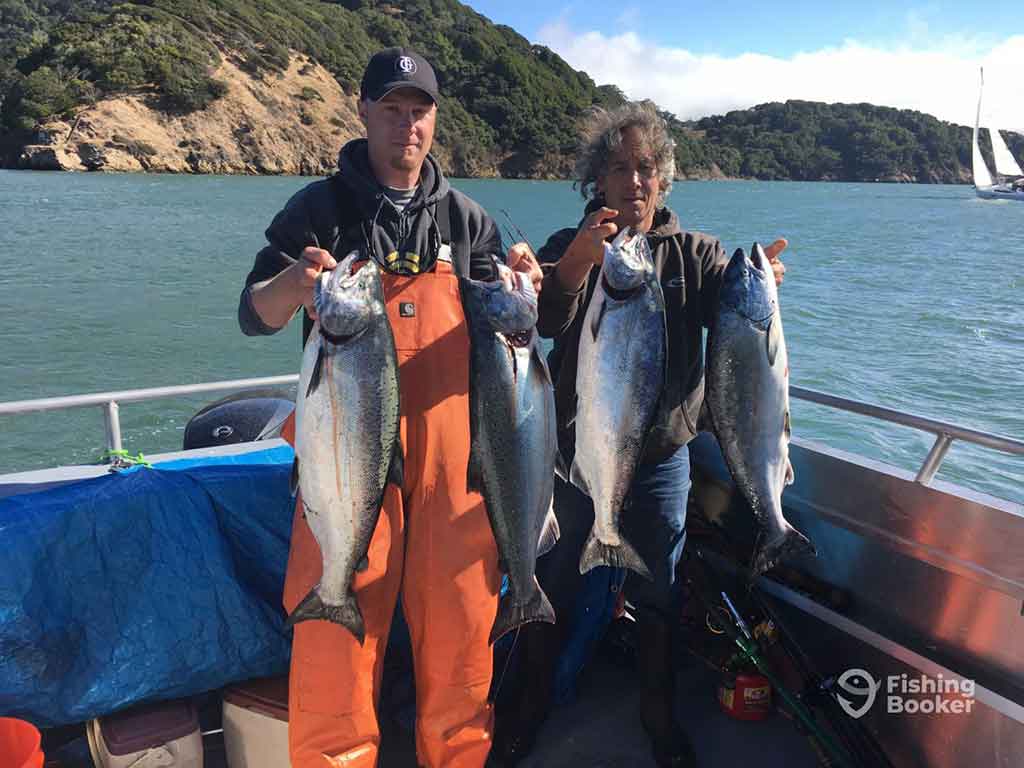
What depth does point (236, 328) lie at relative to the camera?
1638cm

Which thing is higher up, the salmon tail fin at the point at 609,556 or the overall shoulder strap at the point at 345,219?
the overall shoulder strap at the point at 345,219

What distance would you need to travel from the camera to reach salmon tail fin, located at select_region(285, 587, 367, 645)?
244 cm

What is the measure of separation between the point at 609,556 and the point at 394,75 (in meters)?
1.91

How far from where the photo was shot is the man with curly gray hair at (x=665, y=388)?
2953 millimetres

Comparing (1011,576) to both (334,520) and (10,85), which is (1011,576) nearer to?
(334,520)

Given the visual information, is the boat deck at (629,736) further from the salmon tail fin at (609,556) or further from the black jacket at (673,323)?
Answer: the black jacket at (673,323)

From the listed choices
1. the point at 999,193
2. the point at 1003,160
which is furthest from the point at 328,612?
the point at 1003,160

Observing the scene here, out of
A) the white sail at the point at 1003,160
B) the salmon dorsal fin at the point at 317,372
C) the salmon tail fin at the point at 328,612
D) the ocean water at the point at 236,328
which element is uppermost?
the white sail at the point at 1003,160

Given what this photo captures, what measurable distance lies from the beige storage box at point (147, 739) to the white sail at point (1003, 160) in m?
110

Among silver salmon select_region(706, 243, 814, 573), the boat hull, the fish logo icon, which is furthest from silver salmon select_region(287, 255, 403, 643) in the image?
the boat hull

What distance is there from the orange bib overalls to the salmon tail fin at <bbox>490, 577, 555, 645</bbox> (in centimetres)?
7

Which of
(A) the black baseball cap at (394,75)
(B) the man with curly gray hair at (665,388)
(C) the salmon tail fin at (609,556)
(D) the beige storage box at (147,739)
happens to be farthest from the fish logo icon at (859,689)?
(A) the black baseball cap at (394,75)

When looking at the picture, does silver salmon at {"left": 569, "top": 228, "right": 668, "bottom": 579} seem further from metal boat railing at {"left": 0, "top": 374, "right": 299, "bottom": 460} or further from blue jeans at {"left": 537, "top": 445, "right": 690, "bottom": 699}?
metal boat railing at {"left": 0, "top": 374, "right": 299, "bottom": 460}

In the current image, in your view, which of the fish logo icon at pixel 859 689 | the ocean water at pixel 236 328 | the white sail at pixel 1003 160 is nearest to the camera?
the fish logo icon at pixel 859 689
